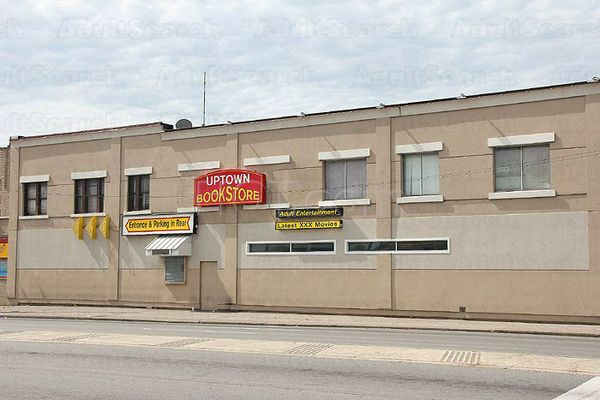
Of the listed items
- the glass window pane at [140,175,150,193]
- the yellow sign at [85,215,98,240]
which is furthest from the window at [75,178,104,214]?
the glass window pane at [140,175,150,193]

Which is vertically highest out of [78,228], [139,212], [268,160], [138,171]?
[268,160]

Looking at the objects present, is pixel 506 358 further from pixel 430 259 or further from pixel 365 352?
pixel 430 259

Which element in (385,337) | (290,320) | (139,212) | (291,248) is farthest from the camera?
(139,212)

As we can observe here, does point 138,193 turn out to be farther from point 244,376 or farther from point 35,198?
point 244,376

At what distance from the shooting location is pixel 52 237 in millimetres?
36938

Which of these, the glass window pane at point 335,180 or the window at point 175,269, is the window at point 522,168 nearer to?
the glass window pane at point 335,180

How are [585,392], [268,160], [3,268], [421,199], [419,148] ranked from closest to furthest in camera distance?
[585,392]
[421,199]
[419,148]
[268,160]
[3,268]

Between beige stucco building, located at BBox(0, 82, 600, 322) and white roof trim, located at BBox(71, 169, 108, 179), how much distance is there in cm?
10

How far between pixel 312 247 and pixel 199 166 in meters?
6.50

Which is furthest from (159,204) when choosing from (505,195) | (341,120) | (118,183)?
(505,195)

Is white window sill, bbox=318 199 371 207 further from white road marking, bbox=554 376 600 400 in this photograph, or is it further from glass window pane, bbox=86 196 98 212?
white road marking, bbox=554 376 600 400

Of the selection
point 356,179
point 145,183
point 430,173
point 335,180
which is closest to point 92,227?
point 145,183

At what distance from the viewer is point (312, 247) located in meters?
30.4

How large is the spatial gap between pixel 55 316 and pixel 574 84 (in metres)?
21.9
